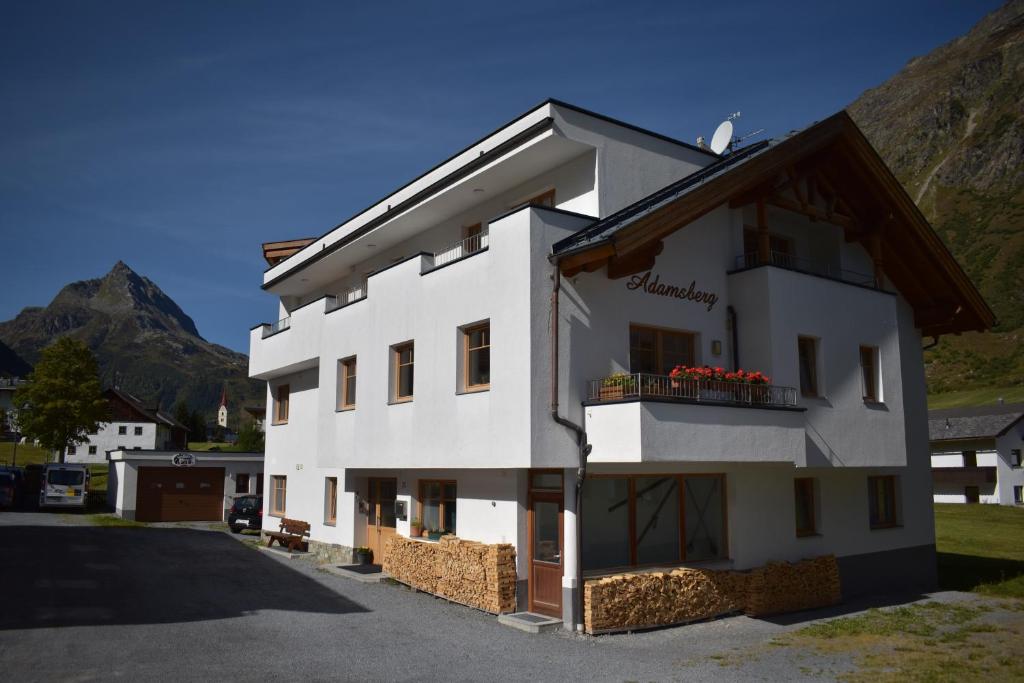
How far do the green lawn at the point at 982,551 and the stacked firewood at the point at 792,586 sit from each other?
508cm

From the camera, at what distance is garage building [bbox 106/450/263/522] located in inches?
1384

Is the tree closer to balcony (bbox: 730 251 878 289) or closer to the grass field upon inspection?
the grass field

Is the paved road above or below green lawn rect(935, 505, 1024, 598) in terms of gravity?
above

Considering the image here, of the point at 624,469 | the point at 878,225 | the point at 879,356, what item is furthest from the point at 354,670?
the point at 878,225

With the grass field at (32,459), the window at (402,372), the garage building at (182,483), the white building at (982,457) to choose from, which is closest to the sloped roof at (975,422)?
the white building at (982,457)

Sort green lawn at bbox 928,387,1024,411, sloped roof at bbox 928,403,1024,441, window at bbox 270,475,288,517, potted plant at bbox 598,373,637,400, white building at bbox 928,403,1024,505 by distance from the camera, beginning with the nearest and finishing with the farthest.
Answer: potted plant at bbox 598,373,637,400, window at bbox 270,475,288,517, white building at bbox 928,403,1024,505, sloped roof at bbox 928,403,1024,441, green lawn at bbox 928,387,1024,411

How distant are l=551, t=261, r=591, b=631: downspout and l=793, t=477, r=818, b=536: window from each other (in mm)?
6419

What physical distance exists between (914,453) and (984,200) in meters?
133

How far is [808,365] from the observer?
1670 centimetres

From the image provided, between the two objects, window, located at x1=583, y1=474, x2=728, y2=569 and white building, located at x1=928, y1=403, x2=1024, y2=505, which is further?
white building, located at x1=928, y1=403, x2=1024, y2=505

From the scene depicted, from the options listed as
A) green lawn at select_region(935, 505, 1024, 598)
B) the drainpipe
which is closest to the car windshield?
the drainpipe

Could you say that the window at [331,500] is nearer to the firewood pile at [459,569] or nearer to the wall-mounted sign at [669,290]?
the firewood pile at [459,569]

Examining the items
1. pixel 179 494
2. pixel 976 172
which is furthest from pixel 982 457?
pixel 976 172

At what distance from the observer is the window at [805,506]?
57.9 feet
